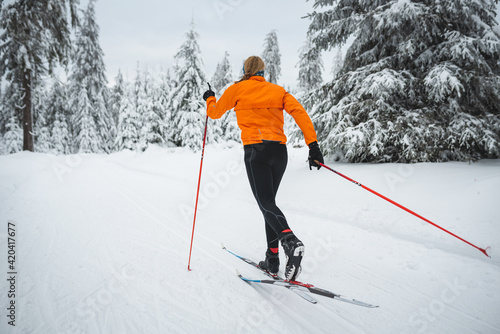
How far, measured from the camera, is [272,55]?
24.3m

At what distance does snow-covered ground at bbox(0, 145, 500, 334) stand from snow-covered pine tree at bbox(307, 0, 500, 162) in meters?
0.62

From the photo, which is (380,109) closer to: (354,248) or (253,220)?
(354,248)

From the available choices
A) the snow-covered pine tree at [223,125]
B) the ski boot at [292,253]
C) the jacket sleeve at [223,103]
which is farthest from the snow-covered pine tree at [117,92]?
the ski boot at [292,253]

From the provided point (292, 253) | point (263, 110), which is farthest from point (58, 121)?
point (292, 253)

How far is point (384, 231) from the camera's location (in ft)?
13.5

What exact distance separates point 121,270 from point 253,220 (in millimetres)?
2808

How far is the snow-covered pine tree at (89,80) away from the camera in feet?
78.7

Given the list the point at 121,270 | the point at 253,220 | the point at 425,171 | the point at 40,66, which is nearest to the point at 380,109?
the point at 425,171

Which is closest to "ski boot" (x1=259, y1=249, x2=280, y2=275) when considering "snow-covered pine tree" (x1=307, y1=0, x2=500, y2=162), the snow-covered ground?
the snow-covered ground

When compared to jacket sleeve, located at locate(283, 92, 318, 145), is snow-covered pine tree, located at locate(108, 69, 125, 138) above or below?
above

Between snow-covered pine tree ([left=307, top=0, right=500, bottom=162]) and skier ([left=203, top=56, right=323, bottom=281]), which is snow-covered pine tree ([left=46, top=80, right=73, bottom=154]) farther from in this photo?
skier ([left=203, top=56, right=323, bottom=281])

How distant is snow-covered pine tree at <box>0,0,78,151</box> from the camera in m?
11.5

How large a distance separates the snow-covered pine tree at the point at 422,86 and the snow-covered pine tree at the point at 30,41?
15008mm

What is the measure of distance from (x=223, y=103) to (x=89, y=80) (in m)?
29.0
